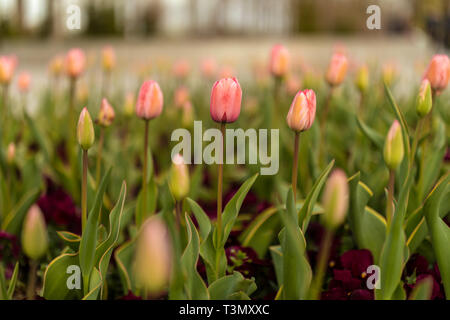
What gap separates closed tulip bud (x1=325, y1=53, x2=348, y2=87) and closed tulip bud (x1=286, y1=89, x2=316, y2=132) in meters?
0.46

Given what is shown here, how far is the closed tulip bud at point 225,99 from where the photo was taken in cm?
77

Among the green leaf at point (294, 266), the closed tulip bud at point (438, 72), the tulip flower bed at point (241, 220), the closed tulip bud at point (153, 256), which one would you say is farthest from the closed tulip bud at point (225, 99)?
the closed tulip bud at point (438, 72)

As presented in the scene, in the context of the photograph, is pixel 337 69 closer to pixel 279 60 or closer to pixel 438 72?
pixel 279 60

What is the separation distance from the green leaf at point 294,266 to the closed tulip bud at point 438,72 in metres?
0.43

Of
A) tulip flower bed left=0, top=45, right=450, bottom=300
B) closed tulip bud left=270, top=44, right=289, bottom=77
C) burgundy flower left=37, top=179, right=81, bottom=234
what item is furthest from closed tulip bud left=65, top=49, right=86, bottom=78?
closed tulip bud left=270, top=44, right=289, bottom=77

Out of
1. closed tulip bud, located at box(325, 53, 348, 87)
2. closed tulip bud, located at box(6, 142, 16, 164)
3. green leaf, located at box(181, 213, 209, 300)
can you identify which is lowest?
green leaf, located at box(181, 213, 209, 300)

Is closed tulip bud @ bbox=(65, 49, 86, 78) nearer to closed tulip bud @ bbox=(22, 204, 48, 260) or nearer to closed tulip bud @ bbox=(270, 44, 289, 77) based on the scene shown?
closed tulip bud @ bbox=(270, 44, 289, 77)

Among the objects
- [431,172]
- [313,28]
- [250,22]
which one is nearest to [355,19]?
[313,28]

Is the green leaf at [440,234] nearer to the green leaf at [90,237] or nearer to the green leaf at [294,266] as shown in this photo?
the green leaf at [294,266]

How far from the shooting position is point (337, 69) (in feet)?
4.01

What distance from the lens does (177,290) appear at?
2.55ft

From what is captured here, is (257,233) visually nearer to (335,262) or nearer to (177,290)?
(335,262)

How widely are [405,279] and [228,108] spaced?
1.48 feet

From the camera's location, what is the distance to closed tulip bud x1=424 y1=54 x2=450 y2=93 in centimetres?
97
